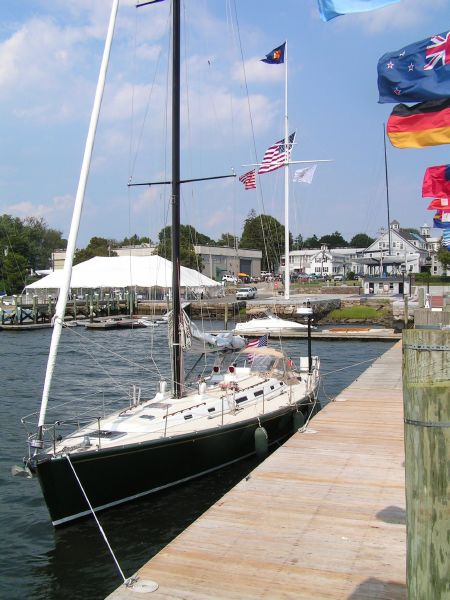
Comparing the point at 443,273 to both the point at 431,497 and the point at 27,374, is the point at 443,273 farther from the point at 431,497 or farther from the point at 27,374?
the point at 431,497

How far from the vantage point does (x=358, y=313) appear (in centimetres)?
5881

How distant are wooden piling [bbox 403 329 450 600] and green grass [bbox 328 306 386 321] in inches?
2152

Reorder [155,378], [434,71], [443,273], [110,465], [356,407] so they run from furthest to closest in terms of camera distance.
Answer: [443,273] < [155,378] < [356,407] < [110,465] < [434,71]

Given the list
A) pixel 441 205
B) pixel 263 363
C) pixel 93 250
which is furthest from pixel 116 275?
pixel 93 250

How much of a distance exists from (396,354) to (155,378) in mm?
11611

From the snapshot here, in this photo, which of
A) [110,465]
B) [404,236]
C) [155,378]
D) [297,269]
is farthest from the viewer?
[297,269]

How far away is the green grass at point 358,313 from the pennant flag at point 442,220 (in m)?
34.1

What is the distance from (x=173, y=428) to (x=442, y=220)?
506 inches

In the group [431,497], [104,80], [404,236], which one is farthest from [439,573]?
[404,236]

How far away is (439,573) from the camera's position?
3760mm

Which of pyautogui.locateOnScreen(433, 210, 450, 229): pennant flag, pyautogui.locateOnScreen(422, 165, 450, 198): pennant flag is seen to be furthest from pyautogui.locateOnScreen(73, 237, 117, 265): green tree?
pyautogui.locateOnScreen(422, 165, 450, 198): pennant flag

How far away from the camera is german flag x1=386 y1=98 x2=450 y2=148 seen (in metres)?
11.3

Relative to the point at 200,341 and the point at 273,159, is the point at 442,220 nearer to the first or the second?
the point at 200,341

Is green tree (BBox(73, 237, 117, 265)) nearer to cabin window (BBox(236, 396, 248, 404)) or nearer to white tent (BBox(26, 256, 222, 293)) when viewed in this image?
white tent (BBox(26, 256, 222, 293))
